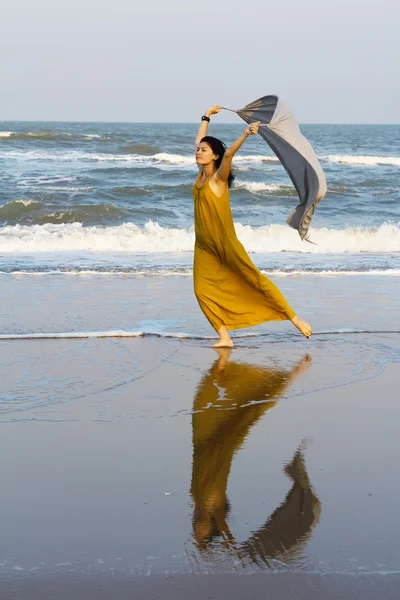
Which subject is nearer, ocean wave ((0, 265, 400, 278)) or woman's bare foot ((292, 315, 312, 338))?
woman's bare foot ((292, 315, 312, 338))

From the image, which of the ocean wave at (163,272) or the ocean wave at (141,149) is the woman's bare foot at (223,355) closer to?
the ocean wave at (163,272)

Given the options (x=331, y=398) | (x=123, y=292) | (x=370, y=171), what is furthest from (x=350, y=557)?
(x=370, y=171)

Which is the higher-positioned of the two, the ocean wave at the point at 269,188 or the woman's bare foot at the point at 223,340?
the woman's bare foot at the point at 223,340

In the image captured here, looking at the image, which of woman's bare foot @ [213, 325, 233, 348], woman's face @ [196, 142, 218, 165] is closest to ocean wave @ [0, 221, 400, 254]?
woman's bare foot @ [213, 325, 233, 348]

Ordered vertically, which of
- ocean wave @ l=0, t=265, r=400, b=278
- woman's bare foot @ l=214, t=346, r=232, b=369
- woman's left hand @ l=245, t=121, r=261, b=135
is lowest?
ocean wave @ l=0, t=265, r=400, b=278

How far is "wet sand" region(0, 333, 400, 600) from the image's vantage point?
3.12m

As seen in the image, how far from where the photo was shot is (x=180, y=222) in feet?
61.6

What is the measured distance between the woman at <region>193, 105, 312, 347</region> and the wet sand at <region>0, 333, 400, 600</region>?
651mm

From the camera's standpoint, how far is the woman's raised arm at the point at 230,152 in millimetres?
6184

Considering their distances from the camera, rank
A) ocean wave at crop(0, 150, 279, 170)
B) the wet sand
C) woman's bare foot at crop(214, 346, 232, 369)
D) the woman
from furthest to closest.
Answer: ocean wave at crop(0, 150, 279, 170)
the woman
woman's bare foot at crop(214, 346, 232, 369)
the wet sand

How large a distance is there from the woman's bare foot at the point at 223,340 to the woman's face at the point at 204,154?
1.27m

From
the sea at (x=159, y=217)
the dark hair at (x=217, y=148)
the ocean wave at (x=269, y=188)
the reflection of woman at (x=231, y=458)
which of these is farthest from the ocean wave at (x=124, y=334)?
the ocean wave at (x=269, y=188)

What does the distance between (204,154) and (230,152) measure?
340 millimetres

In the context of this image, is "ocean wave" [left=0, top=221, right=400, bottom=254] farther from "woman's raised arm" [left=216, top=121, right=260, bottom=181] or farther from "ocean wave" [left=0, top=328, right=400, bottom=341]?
"woman's raised arm" [left=216, top=121, right=260, bottom=181]
